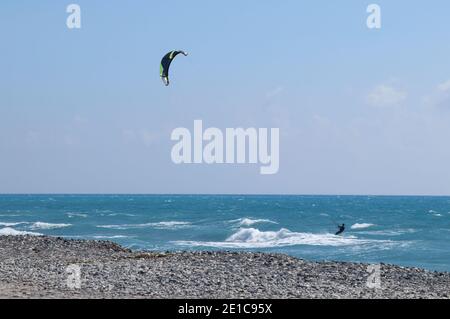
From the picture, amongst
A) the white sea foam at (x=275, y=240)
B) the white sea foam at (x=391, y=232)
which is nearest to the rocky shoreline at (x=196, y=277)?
the white sea foam at (x=275, y=240)

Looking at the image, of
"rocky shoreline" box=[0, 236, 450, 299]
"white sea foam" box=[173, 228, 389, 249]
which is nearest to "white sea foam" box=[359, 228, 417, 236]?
"white sea foam" box=[173, 228, 389, 249]

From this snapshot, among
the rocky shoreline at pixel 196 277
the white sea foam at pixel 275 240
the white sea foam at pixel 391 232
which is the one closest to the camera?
the rocky shoreline at pixel 196 277

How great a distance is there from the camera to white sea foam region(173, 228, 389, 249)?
44306 millimetres

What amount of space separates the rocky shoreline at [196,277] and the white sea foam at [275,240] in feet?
67.1

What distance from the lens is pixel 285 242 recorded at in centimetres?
4788

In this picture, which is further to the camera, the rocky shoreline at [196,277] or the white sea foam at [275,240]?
the white sea foam at [275,240]

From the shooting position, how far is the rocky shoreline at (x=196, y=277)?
15.6 m

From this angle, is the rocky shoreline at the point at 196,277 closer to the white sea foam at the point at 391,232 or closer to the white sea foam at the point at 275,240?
the white sea foam at the point at 275,240

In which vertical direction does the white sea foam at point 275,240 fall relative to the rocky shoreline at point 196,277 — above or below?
below

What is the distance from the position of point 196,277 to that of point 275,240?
32.9 m

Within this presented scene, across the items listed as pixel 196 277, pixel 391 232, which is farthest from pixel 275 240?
pixel 196 277

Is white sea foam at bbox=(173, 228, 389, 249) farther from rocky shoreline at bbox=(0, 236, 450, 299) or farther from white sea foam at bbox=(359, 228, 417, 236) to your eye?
rocky shoreline at bbox=(0, 236, 450, 299)

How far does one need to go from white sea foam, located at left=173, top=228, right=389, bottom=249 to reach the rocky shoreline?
67.1ft
